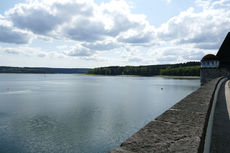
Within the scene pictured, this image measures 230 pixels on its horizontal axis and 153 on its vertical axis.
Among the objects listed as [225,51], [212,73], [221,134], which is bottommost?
[221,134]

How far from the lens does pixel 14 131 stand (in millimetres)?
17578

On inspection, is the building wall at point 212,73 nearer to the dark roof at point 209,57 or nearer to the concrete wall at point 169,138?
the dark roof at point 209,57

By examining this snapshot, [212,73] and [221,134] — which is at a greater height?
[212,73]

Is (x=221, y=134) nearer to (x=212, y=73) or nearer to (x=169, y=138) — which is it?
(x=169, y=138)

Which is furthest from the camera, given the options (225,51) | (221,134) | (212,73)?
(225,51)

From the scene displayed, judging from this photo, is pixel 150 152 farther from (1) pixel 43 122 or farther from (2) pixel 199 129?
(1) pixel 43 122

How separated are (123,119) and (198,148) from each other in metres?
20.5

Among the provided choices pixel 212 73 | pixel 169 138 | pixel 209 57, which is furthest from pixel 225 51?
pixel 169 138

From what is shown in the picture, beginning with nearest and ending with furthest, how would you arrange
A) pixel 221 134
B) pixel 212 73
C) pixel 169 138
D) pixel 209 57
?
pixel 169 138 → pixel 221 134 → pixel 212 73 → pixel 209 57

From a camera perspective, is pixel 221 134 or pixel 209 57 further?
pixel 209 57

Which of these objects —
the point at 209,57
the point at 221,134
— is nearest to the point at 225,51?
the point at 209,57

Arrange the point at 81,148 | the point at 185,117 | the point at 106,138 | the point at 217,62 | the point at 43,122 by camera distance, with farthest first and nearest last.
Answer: the point at 217,62, the point at 43,122, the point at 106,138, the point at 81,148, the point at 185,117

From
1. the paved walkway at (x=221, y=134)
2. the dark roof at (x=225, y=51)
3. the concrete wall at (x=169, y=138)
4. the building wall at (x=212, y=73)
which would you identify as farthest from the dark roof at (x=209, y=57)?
the concrete wall at (x=169, y=138)

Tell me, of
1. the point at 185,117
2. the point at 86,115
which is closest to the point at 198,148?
the point at 185,117
